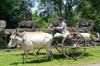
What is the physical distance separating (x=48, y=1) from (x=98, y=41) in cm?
2251

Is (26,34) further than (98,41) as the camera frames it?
No

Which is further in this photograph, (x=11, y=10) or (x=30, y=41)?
(x=11, y=10)

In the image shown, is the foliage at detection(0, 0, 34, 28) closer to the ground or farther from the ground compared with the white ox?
farther from the ground

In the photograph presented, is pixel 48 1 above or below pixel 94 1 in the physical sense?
above

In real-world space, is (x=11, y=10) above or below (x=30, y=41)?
above

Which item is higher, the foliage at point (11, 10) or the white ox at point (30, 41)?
the foliage at point (11, 10)

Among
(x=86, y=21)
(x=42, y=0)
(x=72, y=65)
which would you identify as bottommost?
(x=72, y=65)

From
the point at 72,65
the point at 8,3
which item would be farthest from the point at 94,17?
the point at 72,65

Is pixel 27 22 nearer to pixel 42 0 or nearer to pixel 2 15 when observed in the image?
pixel 2 15

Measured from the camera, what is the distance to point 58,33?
7188mm

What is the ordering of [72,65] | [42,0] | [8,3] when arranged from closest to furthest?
[72,65], [8,3], [42,0]

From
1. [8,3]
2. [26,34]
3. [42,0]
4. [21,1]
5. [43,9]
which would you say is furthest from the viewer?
[43,9]

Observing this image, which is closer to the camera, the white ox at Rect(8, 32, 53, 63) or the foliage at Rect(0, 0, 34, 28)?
the white ox at Rect(8, 32, 53, 63)

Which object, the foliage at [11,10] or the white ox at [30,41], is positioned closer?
the white ox at [30,41]
